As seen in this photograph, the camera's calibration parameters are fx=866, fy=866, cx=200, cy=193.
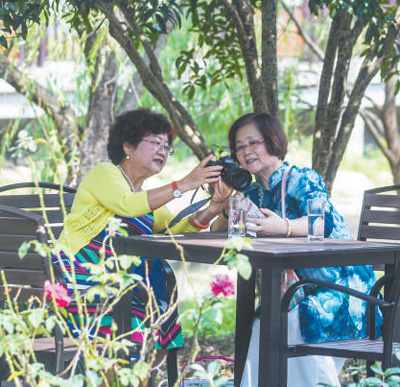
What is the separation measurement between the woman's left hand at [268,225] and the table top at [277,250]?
0.11 meters

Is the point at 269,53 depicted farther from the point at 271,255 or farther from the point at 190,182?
the point at 271,255

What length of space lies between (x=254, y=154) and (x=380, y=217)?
30.1 inches

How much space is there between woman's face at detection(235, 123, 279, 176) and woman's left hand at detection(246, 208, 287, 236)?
35 cm

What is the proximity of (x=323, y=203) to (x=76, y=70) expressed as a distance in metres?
4.96

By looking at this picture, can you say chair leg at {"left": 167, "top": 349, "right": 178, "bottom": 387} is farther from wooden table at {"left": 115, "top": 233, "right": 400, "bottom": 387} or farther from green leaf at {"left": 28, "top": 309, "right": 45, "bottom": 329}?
green leaf at {"left": 28, "top": 309, "right": 45, "bottom": 329}

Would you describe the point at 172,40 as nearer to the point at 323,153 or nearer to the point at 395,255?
the point at 323,153

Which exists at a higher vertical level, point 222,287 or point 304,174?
point 304,174

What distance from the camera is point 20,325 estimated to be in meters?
2.37

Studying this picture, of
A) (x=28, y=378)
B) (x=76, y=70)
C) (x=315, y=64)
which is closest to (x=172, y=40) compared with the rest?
(x=76, y=70)

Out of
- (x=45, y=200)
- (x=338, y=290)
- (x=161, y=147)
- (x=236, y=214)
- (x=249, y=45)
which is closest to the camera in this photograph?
(x=338, y=290)

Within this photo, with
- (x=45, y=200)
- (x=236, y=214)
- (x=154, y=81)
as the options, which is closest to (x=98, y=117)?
(x=154, y=81)

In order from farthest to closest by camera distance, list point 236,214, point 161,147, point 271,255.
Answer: point 161,147 < point 236,214 < point 271,255

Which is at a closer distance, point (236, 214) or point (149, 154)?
point (236, 214)

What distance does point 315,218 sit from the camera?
340 centimetres
